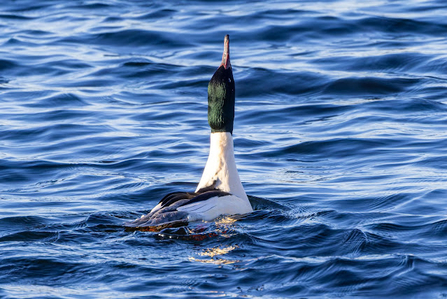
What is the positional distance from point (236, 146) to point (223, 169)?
11.3 feet

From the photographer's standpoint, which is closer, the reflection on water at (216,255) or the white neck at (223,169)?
the reflection on water at (216,255)

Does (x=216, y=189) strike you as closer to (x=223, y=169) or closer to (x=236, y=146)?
(x=223, y=169)

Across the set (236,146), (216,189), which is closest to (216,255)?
(216,189)

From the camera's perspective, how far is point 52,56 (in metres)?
A: 17.0

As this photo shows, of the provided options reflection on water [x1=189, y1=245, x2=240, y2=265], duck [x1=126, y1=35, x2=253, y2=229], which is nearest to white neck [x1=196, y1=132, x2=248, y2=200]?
duck [x1=126, y1=35, x2=253, y2=229]

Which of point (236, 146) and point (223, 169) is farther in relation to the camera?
point (236, 146)

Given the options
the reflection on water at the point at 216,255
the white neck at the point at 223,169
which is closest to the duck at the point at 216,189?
the white neck at the point at 223,169

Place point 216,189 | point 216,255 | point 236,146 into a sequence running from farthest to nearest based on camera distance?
point 236,146 < point 216,189 < point 216,255

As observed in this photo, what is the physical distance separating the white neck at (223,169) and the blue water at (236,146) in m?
0.37

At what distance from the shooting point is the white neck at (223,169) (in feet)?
26.8

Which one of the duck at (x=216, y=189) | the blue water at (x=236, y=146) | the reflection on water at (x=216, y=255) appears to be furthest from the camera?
the duck at (x=216, y=189)

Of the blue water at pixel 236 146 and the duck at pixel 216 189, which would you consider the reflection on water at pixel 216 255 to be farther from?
the duck at pixel 216 189

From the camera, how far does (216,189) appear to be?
820 cm

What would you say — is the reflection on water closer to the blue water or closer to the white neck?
the blue water
